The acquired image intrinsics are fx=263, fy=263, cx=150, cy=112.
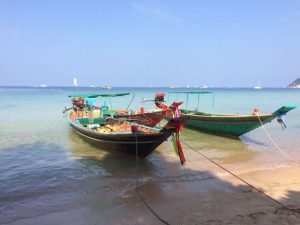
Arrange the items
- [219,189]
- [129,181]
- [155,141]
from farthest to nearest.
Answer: [155,141]
[129,181]
[219,189]

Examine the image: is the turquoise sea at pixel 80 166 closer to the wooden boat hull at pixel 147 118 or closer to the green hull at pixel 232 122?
the green hull at pixel 232 122

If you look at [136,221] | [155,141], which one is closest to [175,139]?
[155,141]

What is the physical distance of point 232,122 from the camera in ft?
44.8

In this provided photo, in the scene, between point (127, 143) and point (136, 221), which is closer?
point (136, 221)

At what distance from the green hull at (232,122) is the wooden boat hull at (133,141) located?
6198 mm

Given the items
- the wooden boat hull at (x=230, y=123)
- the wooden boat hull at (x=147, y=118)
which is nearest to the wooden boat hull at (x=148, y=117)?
the wooden boat hull at (x=147, y=118)

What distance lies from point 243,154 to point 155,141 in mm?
4541

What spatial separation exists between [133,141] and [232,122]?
6.88 meters

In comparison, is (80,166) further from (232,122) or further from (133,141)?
(232,122)

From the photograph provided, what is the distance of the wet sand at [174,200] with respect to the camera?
541 cm

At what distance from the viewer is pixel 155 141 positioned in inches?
335

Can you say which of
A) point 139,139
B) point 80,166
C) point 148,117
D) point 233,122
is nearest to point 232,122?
point 233,122

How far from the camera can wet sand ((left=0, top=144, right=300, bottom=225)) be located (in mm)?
5414

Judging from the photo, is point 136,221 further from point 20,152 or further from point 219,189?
point 20,152
